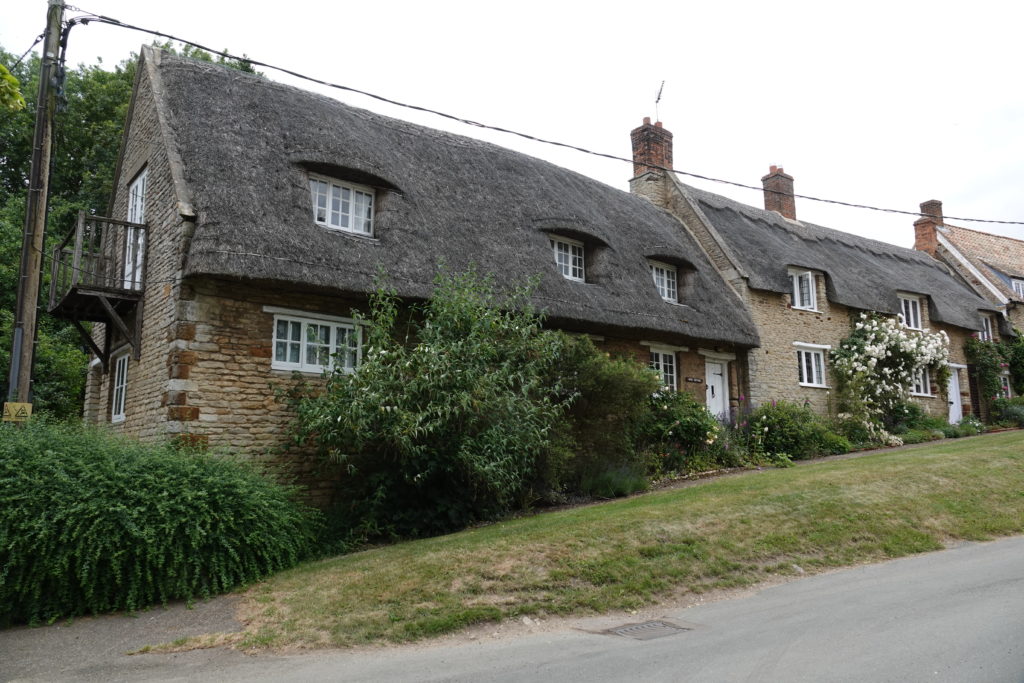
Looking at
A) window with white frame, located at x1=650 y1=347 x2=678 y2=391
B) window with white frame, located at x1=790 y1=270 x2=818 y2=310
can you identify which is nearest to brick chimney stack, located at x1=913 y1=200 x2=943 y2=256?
window with white frame, located at x1=790 y1=270 x2=818 y2=310

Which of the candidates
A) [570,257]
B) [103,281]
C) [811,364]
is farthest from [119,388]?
[811,364]

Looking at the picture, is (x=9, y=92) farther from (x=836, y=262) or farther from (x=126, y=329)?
(x=836, y=262)

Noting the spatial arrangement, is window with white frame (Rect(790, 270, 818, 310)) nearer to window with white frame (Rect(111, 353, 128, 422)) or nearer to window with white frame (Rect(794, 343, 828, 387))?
window with white frame (Rect(794, 343, 828, 387))

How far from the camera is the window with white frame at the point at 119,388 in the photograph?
12330 mm

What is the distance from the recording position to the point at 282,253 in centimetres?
1056

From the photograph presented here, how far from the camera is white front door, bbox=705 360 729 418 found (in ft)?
57.6

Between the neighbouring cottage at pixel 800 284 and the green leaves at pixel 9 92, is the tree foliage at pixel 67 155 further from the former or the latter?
the neighbouring cottage at pixel 800 284

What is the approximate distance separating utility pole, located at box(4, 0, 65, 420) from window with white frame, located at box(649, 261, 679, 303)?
12.0 metres

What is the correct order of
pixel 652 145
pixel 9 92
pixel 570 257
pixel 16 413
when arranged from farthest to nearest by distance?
pixel 652 145 < pixel 570 257 < pixel 16 413 < pixel 9 92

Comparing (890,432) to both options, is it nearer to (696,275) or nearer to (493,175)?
(696,275)

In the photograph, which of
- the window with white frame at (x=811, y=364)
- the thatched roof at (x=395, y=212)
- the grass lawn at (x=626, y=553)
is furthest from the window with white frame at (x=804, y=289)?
the grass lawn at (x=626, y=553)

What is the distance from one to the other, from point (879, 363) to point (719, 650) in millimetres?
18231

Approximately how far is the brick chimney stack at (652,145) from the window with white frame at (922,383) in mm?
9662

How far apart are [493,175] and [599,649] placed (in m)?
12.2
